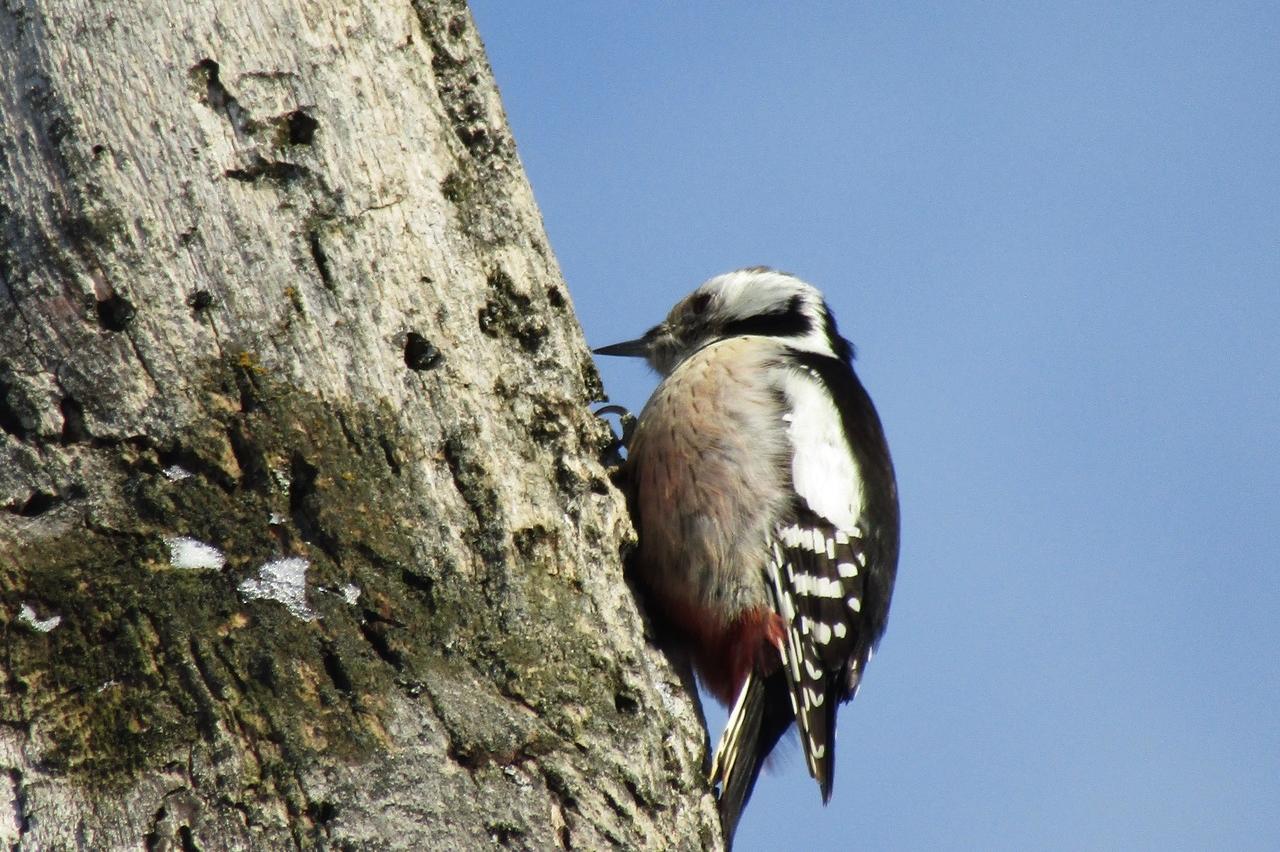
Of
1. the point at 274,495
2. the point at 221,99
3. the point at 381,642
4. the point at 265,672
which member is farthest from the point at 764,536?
the point at 221,99

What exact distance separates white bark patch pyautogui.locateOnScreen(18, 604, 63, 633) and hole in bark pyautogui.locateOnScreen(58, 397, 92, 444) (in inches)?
13.2

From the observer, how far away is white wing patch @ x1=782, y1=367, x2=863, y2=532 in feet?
13.0

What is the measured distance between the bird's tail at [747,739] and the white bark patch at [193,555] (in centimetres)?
118

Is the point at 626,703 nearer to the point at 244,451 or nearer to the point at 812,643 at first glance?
the point at 244,451

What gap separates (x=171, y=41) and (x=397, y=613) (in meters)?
1.25

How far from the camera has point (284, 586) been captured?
259cm

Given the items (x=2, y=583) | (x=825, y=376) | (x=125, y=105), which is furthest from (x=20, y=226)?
(x=825, y=376)

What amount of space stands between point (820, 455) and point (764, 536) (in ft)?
1.17

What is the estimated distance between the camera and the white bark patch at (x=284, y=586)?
257 cm

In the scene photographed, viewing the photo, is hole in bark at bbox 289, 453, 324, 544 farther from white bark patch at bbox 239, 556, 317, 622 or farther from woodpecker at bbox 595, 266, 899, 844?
woodpecker at bbox 595, 266, 899, 844

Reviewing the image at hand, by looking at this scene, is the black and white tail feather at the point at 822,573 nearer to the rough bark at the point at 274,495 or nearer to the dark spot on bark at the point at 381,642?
the rough bark at the point at 274,495

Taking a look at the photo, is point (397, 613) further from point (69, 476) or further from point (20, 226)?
point (20, 226)

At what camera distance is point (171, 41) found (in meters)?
2.81

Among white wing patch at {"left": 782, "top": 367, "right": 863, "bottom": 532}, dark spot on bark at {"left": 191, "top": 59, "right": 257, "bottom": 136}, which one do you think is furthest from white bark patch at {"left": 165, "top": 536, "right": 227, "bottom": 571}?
white wing patch at {"left": 782, "top": 367, "right": 863, "bottom": 532}
